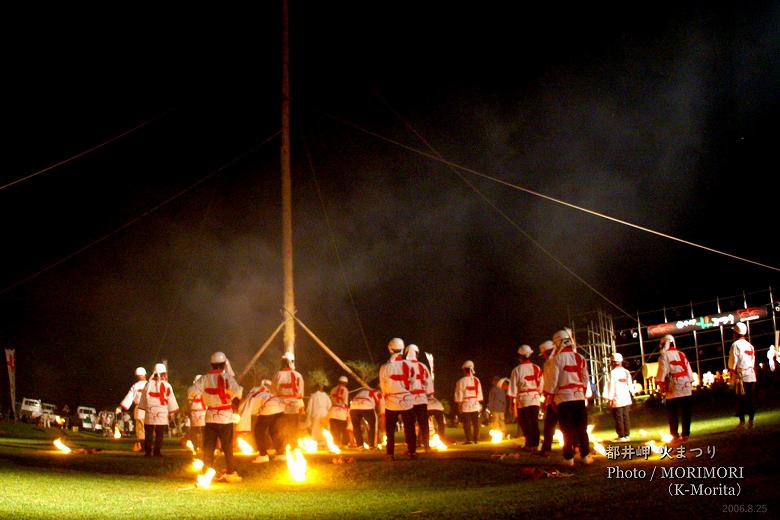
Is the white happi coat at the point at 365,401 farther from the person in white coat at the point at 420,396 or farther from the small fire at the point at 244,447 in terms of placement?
the person in white coat at the point at 420,396

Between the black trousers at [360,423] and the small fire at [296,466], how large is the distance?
5.29 meters

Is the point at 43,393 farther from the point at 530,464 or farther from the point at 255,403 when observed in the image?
the point at 530,464

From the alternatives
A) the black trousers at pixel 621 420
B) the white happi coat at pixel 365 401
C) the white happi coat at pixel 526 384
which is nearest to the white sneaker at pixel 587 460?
the white happi coat at pixel 526 384

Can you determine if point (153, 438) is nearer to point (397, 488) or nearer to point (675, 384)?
point (397, 488)

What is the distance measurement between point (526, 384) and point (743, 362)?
5.15 metres

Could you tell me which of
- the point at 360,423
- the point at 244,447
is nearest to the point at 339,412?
the point at 360,423

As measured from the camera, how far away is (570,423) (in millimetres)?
12195

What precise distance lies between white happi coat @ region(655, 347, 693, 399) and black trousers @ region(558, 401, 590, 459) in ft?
13.5

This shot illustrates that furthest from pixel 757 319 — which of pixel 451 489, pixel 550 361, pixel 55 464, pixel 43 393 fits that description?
pixel 43 393

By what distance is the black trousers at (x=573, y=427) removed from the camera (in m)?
12.0

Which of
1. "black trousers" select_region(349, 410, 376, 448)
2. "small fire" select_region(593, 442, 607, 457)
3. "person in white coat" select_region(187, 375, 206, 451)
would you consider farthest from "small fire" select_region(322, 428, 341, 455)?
"small fire" select_region(593, 442, 607, 457)

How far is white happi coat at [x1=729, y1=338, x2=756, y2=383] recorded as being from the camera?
16375 millimetres

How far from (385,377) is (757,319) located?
3041cm

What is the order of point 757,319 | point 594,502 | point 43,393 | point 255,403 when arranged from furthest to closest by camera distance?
point 43,393 < point 757,319 < point 255,403 < point 594,502
